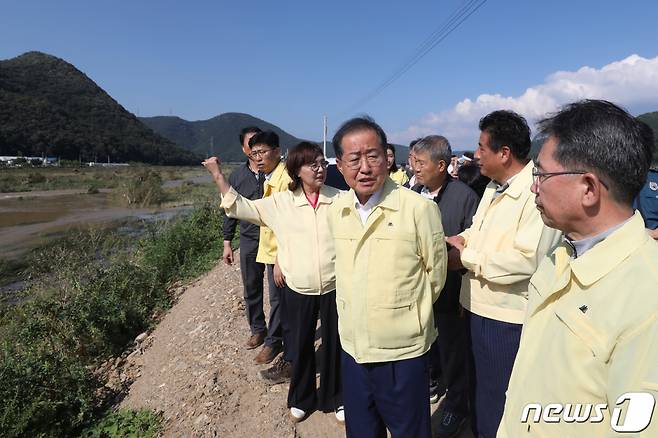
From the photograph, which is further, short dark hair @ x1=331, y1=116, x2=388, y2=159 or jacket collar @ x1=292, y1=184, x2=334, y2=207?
jacket collar @ x1=292, y1=184, x2=334, y2=207

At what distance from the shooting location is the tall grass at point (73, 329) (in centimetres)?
319

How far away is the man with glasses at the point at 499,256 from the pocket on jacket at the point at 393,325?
0.41 metres

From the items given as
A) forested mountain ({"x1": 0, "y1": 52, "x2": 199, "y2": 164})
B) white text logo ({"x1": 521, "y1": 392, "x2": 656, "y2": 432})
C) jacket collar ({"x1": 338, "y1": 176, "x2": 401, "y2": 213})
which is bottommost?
white text logo ({"x1": 521, "y1": 392, "x2": 656, "y2": 432})

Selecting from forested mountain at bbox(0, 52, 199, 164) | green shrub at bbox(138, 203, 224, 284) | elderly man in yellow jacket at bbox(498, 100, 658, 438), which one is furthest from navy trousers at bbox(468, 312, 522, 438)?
forested mountain at bbox(0, 52, 199, 164)

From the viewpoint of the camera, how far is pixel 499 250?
1.91 m

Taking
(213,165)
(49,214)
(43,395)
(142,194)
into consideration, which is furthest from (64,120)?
(213,165)

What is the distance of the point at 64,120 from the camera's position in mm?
73562

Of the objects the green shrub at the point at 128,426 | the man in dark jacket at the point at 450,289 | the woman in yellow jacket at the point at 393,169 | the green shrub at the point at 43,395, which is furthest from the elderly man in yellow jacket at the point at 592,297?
the green shrub at the point at 43,395

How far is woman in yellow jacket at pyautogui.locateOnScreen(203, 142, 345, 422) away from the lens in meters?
2.57

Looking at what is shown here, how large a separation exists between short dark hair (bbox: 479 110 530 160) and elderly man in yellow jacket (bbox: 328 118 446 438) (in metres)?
0.56

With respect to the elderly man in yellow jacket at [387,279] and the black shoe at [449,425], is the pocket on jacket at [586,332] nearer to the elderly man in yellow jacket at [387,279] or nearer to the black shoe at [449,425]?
the elderly man in yellow jacket at [387,279]

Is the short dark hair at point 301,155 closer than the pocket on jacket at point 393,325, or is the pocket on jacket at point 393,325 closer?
the pocket on jacket at point 393,325

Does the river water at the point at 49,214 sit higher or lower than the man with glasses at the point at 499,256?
lower

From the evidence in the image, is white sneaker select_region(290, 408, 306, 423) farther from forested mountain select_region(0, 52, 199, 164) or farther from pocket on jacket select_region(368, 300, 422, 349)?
forested mountain select_region(0, 52, 199, 164)
